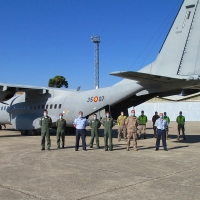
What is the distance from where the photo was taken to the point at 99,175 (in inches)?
292

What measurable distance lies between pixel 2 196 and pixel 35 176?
5.73 ft

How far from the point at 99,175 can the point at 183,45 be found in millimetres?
9005

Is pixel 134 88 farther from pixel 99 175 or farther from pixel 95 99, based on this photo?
pixel 99 175

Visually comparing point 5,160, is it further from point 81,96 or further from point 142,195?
point 81,96

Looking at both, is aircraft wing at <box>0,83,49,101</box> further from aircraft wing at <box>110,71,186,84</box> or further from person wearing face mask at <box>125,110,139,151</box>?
person wearing face mask at <box>125,110,139,151</box>

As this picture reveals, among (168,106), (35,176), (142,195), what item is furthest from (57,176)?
(168,106)

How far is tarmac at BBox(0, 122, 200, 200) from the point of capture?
5.71 m

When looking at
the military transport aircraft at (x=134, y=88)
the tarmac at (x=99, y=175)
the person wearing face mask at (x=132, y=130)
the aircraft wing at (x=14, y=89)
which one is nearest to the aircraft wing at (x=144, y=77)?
the military transport aircraft at (x=134, y=88)

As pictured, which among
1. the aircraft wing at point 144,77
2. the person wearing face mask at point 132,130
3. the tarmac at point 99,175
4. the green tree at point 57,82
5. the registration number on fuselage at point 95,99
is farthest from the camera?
the green tree at point 57,82

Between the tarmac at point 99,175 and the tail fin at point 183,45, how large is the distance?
4.56 meters

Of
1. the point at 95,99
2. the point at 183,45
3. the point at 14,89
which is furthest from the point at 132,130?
the point at 14,89

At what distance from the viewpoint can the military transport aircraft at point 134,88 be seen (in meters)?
13.5

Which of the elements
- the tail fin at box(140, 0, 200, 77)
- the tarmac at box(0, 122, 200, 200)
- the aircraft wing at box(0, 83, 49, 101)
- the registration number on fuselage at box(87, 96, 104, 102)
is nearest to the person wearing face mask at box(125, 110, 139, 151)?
the tarmac at box(0, 122, 200, 200)

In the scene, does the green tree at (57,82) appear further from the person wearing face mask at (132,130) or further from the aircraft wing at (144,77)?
the person wearing face mask at (132,130)
